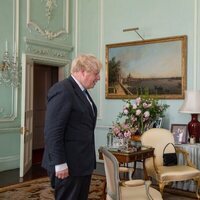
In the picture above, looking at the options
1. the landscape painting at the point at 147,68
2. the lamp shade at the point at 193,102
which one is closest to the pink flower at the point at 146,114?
the lamp shade at the point at 193,102

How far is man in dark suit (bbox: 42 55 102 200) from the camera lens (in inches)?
76.9

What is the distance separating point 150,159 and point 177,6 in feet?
9.04

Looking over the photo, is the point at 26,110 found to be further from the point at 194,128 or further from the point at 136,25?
the point at 194,128

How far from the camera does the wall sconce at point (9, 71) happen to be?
216 inches

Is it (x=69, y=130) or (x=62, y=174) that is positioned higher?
(x=69, y=130)

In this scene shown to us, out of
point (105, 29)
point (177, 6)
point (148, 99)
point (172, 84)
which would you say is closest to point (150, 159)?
point (148, 99)

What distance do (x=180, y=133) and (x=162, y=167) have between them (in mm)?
1088

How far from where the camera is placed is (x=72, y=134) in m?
2.02

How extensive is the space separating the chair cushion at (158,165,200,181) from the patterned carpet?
0.71 m

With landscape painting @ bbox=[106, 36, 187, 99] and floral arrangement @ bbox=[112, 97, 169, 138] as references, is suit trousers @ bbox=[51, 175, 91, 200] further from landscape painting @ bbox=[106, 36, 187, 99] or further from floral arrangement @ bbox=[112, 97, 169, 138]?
landscape painting @ bbox=[106, 36, 187, 99]

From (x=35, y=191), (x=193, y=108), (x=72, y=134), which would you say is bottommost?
(x=35, y=191)

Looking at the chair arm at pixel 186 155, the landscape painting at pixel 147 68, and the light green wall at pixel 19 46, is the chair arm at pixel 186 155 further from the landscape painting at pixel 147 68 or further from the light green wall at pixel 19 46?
the light green wall at pixel 19 46

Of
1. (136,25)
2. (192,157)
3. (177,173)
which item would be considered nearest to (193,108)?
(192,157)

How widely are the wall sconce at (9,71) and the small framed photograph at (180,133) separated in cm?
276
